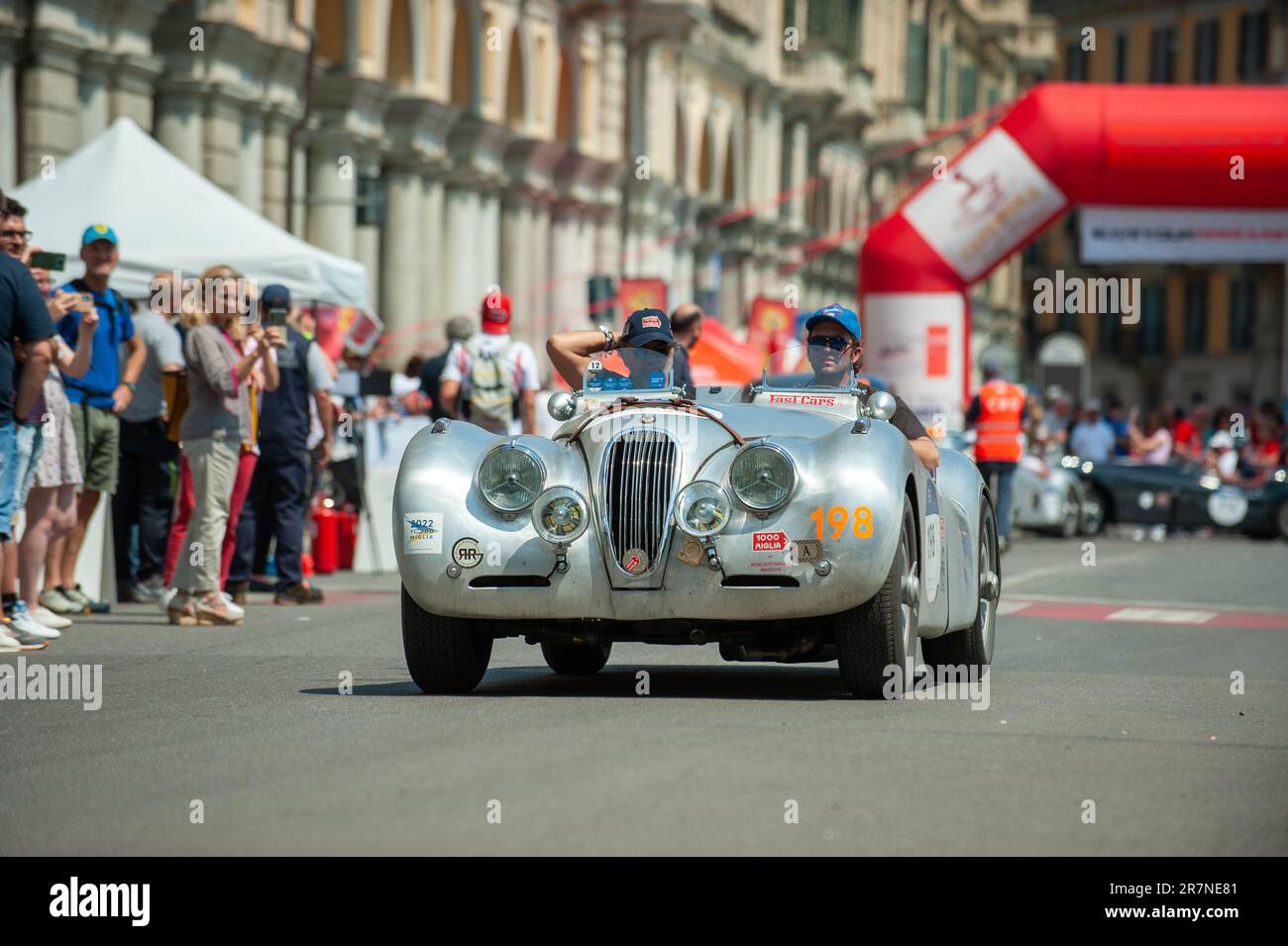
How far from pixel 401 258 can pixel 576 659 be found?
89.6ft

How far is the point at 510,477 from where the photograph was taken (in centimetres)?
877

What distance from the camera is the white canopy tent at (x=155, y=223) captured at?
1636cm

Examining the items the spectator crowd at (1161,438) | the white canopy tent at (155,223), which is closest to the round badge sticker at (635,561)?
the white canopy tent at (155,223)

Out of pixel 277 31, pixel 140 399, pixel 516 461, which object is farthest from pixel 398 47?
pixel 516 461

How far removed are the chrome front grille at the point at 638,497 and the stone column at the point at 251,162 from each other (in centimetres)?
2187

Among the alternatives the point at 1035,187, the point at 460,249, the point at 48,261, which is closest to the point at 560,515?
the point at 48,261

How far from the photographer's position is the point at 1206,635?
13.8 m

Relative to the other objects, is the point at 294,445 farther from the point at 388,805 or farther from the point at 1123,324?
the point at 1123,324

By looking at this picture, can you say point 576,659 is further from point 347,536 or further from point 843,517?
point 347,536

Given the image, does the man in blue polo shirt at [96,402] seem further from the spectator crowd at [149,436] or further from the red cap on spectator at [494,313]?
the red cap on spectator at [494,313]

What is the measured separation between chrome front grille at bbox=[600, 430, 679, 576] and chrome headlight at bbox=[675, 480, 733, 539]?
6cm

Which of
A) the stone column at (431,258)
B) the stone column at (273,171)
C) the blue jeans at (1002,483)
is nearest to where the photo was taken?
the blue jeans at (1002,483)

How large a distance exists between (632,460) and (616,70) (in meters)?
39.1

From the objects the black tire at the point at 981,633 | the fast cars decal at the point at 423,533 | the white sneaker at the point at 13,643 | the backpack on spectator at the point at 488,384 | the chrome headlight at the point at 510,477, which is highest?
the backpack on spectator at the point at 488,384
